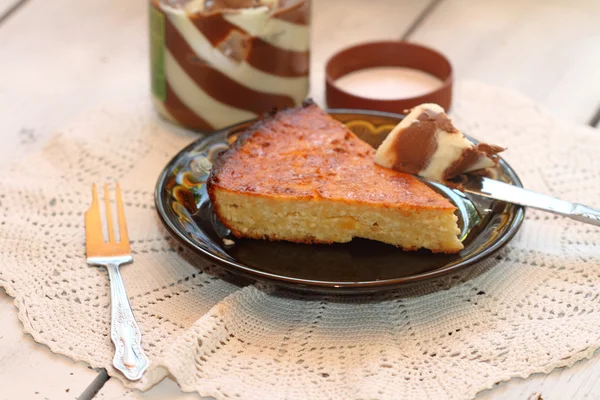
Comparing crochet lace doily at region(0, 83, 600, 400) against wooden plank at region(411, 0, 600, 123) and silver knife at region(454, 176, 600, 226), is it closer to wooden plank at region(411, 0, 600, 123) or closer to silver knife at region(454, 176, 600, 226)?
silver knife at region(454, 176, 600, 226)

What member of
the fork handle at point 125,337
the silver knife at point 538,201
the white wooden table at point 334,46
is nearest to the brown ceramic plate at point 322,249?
the silver knife at point 538,201

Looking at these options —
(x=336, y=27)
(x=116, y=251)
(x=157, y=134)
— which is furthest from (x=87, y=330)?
(x=336, y=27)

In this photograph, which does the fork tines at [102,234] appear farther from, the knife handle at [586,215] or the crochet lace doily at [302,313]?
Answer: the knife handle at [586,215]

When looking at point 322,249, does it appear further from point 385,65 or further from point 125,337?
point 385,65

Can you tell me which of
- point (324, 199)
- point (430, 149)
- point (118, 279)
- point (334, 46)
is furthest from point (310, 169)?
point (334, 46)

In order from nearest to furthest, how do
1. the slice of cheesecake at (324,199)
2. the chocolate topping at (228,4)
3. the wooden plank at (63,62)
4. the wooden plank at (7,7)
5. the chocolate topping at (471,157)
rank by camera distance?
the slice of cheesecake at (324,199)
the chocolate topping at (471,157)
the chocolate topping at (228,4)
the wooden plank at (63,62)
the wooden plank at (7,7)

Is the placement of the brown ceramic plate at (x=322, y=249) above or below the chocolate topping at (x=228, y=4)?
below

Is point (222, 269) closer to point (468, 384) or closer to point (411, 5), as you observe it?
point (468, 384)

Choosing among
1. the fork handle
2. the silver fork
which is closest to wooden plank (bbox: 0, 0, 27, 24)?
the silver fork
